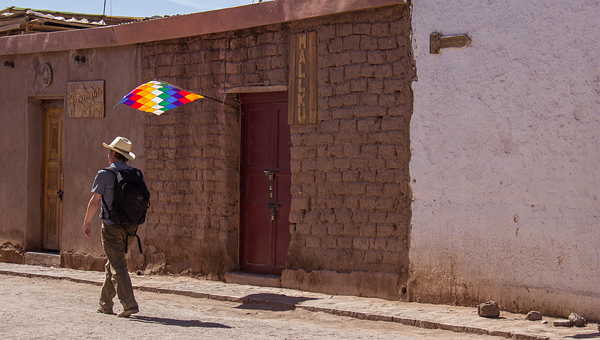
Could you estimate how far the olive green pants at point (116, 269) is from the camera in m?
5.98

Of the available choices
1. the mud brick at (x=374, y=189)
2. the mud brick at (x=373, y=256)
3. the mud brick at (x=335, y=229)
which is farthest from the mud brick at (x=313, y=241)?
the mud brick at (x=374, y=189)

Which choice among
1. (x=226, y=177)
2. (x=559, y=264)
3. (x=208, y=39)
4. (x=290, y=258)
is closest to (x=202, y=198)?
(x=226, y=177)

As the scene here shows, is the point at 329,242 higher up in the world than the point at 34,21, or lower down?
lower down

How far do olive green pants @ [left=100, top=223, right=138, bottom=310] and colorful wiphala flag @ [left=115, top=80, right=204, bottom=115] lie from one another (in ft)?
6.39

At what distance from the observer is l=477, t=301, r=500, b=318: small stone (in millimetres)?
5844

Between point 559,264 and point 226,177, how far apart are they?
157 inches

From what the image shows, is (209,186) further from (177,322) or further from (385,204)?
(177,322)

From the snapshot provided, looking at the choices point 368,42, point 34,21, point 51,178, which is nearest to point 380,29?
point 368,42

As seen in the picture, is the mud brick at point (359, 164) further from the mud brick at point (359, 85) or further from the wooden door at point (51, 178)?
the wooden door at point (51, 178)

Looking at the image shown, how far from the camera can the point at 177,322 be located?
5898mm

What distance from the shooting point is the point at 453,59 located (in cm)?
641

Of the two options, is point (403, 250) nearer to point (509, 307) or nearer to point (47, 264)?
point (509, 307)

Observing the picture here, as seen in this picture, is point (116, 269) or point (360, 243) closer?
point (116, 269)

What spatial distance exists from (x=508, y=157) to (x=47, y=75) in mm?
6867
